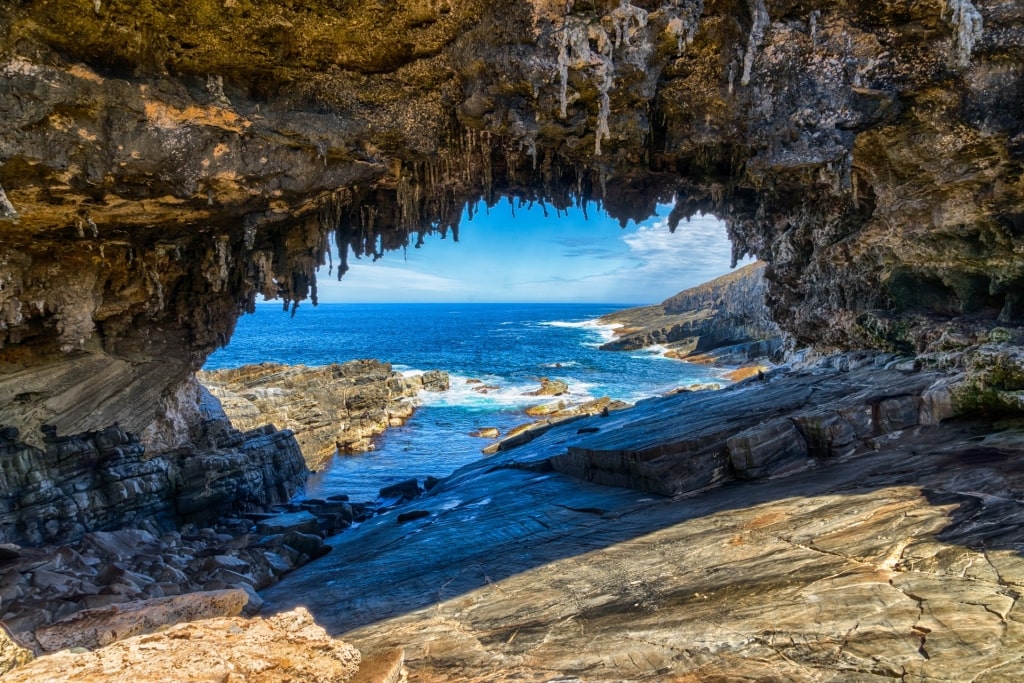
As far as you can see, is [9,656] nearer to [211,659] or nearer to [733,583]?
[211,659]

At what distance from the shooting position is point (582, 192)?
1638cm

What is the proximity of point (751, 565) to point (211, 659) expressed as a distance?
6240 mm

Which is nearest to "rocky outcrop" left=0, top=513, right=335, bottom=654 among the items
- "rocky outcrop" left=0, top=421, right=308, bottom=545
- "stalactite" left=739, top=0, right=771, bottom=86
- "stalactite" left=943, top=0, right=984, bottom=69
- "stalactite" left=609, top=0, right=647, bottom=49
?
"rocky outcrop" left=0, top=421, right=308, bottom=545

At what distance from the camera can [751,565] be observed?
7.34 m

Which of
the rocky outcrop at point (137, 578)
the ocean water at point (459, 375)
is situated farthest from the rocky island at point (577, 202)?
the ocean water at point (459, 375)

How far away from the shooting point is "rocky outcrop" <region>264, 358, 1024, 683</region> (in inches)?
222

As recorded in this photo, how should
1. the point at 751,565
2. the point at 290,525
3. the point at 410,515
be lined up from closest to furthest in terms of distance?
the point at 751,565 < the point at 410,515 < the point at 290,525

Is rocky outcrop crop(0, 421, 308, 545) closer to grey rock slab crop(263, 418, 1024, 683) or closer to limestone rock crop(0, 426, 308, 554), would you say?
limestone rock crop(0, 426, 308, 554)

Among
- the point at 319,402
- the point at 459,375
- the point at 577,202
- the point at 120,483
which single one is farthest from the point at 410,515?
the point at 459,375

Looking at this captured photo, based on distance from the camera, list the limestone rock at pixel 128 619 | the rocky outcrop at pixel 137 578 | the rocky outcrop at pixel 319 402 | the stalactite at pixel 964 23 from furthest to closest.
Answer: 1. the rocky outcrop at pixel 319 402
2. the stalactite at pixel 964 23
3. the rocky outcrop at pixel 137 578
4. the limestone rock at pixel 128 619

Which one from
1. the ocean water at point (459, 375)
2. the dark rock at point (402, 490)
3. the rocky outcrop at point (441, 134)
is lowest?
the ocean water at point (459, 375)

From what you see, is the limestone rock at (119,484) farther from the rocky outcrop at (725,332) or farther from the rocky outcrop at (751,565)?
the rocky outcrop at (725,332)

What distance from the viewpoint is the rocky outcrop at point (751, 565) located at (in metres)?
5.64

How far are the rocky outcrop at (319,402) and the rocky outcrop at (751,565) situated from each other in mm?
14195
